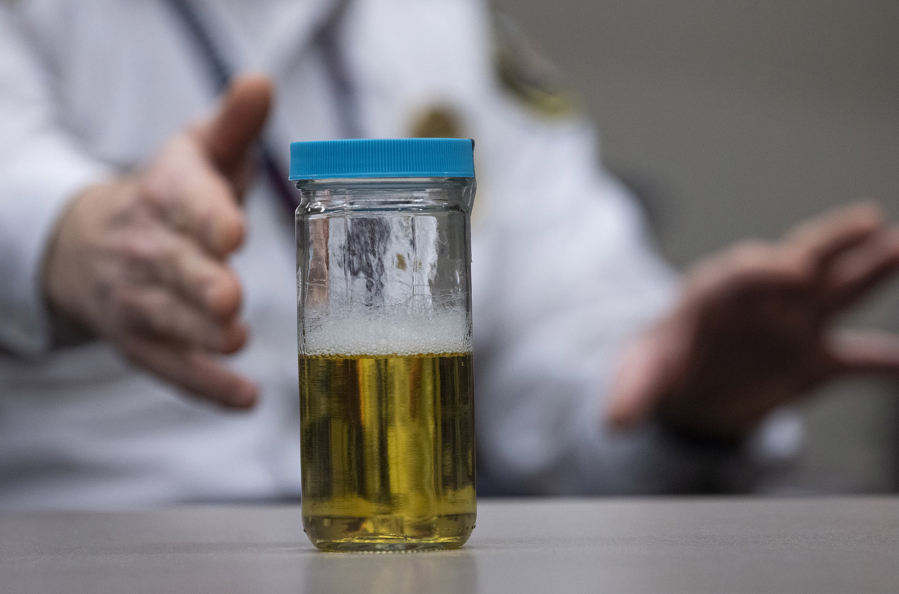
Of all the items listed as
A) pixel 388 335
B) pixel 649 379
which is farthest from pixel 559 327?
pixel 388 335

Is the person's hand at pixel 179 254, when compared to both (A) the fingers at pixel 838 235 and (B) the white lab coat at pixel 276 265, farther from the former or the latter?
(A) the fingers at pixel 838 235

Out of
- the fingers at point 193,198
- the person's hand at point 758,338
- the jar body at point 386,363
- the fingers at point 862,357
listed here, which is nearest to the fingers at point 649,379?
the person's hand at point 758,338

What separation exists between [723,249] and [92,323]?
1.77 m

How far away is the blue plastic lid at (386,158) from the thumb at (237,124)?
27cm

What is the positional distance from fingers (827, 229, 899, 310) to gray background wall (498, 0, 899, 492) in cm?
133

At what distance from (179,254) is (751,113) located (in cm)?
187

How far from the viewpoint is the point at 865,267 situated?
85 cm

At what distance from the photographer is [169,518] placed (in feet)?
1.55

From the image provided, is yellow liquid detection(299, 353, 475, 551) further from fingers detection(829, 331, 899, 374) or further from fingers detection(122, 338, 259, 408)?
fingers detection(829, 331, 899, 374)

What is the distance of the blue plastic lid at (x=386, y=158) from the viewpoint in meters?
0.35

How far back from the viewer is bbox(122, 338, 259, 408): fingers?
0.63 meters

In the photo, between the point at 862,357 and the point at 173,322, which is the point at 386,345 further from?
the point at 862,357

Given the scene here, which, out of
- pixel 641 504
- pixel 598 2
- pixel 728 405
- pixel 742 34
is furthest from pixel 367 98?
pixel 742 34

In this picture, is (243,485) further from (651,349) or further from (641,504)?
(641,504)
